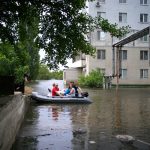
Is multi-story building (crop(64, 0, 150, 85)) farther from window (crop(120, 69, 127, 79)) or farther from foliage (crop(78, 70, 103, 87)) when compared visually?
foliage (crop(78, 70, 103, 87))

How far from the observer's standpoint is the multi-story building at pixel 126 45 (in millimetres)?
53188

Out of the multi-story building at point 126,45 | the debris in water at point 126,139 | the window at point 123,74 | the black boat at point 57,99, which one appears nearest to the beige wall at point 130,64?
the multi-story building at point 126,45

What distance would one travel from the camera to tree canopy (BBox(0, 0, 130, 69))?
1017 cm

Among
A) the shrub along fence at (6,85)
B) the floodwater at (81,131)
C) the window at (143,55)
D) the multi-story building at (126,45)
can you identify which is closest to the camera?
the floodwater at (81,131)

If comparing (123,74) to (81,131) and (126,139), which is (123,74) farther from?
(126,139)

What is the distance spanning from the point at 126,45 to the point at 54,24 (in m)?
44.7

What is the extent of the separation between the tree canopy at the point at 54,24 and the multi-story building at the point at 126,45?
4168 cm

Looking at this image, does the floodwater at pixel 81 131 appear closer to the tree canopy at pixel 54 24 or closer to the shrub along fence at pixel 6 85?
the shrub along fence at pixel 6 85

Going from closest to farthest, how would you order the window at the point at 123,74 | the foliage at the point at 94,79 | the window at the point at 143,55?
the foliage at the point at 94,79 < the window at the point at 123,74 < the window at the point at 143,55

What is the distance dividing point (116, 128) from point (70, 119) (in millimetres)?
3036

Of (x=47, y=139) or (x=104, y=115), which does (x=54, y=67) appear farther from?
(x=104, y=115)

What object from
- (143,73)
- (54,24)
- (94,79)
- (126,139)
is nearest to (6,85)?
(54,24)

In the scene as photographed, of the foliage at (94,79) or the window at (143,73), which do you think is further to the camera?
the window at (143,73)

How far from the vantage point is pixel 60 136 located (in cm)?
1145
